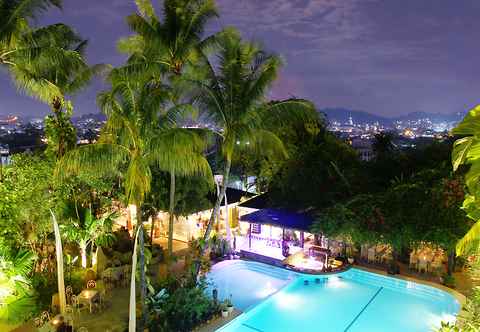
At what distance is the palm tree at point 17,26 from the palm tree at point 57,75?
0.68 ft

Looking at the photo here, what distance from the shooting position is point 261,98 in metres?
9.42

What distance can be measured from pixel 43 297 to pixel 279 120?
314 inches

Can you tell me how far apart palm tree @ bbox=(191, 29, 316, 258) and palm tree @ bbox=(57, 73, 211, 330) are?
1591 millimetres

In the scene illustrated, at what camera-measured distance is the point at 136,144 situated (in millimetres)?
7422

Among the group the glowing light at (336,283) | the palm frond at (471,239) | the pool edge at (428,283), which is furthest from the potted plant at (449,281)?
the palm frond at (471,239)

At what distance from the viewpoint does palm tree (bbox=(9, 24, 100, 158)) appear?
344 inches

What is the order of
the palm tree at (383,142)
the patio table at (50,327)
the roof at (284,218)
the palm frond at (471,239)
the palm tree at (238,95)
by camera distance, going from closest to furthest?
the palm frond at (471,239)
the patio table at (50,327)
the palm tree at (238,95)
the roof at (284,218)
the palm tree at (383,142)

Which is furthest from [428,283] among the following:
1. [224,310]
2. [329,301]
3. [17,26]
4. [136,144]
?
[17,26]

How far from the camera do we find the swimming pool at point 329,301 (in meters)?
9.12

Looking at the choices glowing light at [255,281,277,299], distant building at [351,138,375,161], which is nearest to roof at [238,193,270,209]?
glowing light at [255,281,277,299]

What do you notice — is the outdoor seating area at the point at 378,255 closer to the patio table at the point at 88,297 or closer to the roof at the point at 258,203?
the roof at the point at 258,203

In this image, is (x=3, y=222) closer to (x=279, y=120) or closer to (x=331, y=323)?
(x=279, y=120)

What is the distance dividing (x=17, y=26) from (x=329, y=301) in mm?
11267

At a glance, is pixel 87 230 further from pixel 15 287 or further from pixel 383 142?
pixel 383 142
